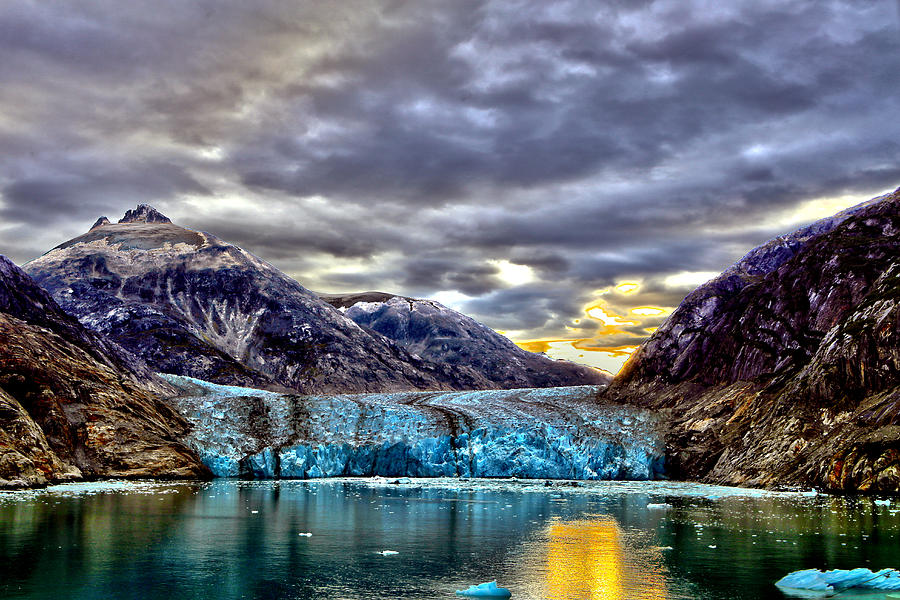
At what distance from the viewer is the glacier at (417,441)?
7300 cm

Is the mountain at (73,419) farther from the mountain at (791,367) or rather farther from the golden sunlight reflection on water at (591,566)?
the mountain at (791,367)

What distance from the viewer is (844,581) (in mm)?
19625

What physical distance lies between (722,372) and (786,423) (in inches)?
866

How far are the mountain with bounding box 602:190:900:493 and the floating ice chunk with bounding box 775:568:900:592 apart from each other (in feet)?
105

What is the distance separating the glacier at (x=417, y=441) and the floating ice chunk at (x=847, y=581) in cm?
5323

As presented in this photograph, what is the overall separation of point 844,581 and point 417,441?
58.7m

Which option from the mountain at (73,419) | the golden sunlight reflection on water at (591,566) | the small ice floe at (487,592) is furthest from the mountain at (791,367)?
the mountain at (73,419)

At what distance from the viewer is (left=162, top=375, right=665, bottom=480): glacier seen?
73000 mm

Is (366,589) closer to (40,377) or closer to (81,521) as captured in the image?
(81,521)

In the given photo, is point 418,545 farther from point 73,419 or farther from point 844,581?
point 73,419

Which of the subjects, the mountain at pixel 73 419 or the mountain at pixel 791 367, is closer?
the mountain at pixel 73 419

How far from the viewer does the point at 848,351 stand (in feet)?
202

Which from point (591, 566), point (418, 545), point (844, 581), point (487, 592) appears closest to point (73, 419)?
point (418, 545)

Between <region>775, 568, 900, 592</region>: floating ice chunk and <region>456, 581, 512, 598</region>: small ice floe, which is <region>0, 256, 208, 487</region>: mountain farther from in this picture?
<region>775, 568, 900, 592</region>: floating ice chunk
